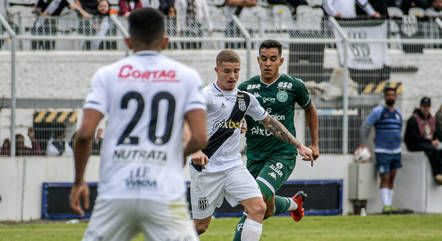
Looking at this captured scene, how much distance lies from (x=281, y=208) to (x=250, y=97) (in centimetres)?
212

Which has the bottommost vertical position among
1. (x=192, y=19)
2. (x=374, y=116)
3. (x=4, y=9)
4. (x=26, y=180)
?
(x=26, y=180)

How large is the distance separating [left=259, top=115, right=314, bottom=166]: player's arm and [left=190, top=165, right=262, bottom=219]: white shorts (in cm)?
54

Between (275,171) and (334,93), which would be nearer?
(275,171)

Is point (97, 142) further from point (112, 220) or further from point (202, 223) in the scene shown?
point (112, 220)

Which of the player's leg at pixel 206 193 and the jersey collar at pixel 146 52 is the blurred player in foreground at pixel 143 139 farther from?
the player's leg at pixel 206 193

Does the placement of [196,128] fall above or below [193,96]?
below

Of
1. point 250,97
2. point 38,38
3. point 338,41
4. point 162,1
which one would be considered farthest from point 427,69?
point 250,97

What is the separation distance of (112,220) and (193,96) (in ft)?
2.85

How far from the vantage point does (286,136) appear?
335 inches

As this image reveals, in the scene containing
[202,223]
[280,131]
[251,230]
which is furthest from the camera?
[202,223]

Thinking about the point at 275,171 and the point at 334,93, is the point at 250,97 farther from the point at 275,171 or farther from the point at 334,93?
the point at 334,93

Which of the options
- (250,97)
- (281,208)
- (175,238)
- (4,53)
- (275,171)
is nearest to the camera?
(175,238)

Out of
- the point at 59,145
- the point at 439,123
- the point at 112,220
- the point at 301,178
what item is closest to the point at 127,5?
the point at 59,145

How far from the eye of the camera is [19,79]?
1502cm
